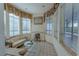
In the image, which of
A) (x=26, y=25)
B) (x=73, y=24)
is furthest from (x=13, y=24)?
(x=73, y=24)

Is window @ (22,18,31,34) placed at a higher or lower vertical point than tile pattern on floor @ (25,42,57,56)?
higher

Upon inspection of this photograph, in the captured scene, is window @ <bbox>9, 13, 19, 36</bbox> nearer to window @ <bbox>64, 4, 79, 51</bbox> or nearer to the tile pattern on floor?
the tile pattern on floor

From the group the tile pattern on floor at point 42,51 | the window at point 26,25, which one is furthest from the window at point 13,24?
the tile pattern on floor at point 42,51

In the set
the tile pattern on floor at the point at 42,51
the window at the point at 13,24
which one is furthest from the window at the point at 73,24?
the window at the point at 13,24

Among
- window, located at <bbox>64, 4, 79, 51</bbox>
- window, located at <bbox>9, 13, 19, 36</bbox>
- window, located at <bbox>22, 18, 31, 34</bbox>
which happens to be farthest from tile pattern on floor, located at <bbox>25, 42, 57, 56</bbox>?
window, located at <bbox>22, 18, 31, 34</bbox>

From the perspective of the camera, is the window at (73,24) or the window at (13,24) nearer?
the window at (73,24)

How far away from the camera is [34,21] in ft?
27.6

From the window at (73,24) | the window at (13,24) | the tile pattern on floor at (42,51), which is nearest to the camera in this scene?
the window at (73,24)

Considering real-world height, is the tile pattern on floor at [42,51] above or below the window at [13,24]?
below

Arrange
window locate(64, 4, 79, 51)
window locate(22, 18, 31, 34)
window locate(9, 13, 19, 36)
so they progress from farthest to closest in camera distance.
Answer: window locate(22, 18, 31, 34)
window locate(9, 13, 19, 36)
window locate(64, 4, 79, 51)

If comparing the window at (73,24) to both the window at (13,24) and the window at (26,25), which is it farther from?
the window at (26,25)

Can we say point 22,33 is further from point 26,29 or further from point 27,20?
point 27,20

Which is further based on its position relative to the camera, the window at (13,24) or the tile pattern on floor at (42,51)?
the window at (13,24)

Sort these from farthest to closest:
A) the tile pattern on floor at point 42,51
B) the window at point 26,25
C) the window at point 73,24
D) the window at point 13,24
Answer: the window at point 26,25, the window at point 13,24, the tile pattern on floor at point 42,51, the window at point 73,24
